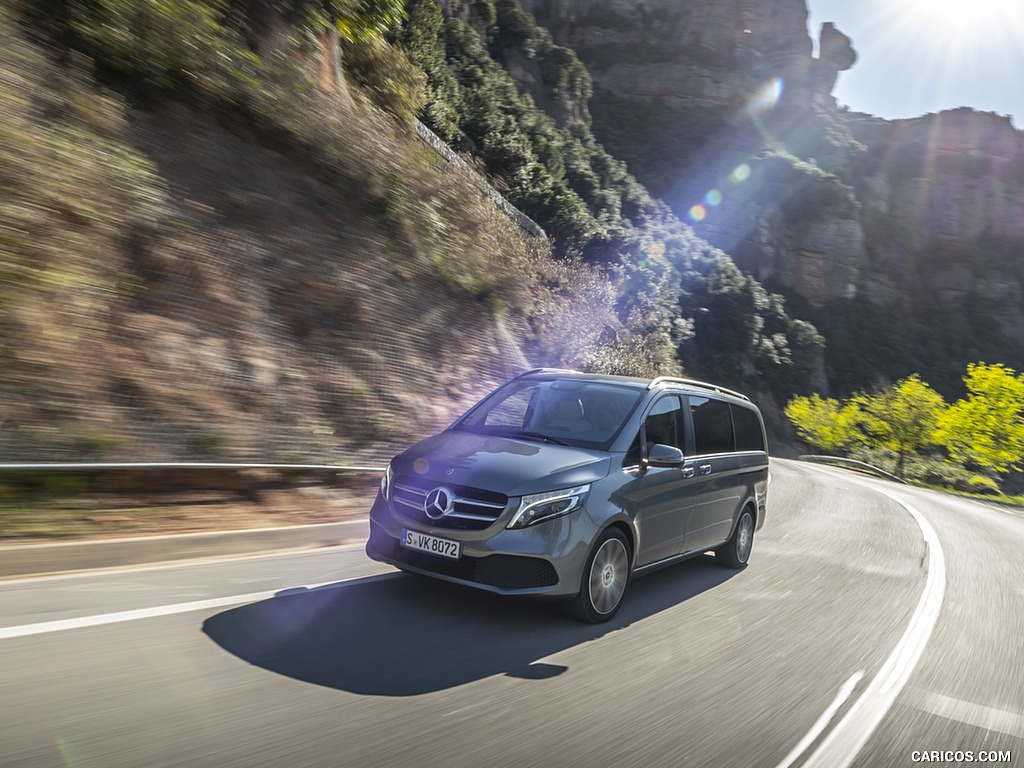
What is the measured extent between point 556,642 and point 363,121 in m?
12.3

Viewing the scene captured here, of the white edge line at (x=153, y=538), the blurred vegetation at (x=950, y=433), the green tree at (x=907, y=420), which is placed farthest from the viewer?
the green tree at (x=907, y=420)

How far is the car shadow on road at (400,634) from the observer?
390cm

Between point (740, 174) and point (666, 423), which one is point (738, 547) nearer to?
point (666, 423)

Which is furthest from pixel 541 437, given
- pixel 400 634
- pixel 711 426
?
pixel 711 426

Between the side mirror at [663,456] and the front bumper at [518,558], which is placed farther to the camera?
the side mirror at [663,456]

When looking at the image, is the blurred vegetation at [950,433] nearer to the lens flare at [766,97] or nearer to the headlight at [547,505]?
the headlight at [547,505]

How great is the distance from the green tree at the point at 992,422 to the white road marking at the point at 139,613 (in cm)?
4746

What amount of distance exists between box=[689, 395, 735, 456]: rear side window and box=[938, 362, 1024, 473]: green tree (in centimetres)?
4327

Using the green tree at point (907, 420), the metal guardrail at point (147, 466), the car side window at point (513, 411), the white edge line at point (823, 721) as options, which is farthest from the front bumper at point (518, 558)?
the green tree at point (907, 420)

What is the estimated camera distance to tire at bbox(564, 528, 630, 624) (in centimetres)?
503

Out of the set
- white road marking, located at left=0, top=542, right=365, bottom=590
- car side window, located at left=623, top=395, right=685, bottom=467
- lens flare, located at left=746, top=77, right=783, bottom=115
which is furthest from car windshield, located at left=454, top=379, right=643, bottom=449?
lens flare, located at left=746, top=77, right=783, bottom=115

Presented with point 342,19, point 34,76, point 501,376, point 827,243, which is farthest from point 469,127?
point 827,243

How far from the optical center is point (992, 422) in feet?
142

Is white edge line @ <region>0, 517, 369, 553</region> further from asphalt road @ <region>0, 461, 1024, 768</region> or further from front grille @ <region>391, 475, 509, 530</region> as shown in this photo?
front grille @ <region>391, 475, 509, 530</region>
